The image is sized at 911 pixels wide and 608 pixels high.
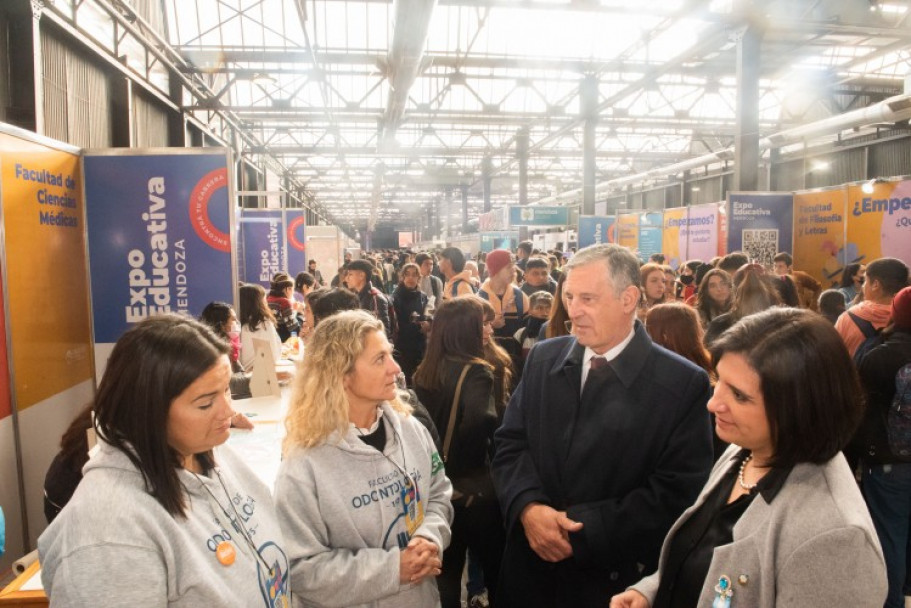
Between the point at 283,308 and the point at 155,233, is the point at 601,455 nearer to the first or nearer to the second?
the point at 155,233

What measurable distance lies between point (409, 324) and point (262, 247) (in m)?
5.79

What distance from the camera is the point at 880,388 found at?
2.98 m

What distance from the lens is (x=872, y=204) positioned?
739cm

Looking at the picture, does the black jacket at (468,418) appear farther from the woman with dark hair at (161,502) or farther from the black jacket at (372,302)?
the black jacket at (372,302)

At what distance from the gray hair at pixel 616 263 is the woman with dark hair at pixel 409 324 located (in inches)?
160

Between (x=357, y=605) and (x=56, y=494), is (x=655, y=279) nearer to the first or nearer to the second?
(x=357, y=605)

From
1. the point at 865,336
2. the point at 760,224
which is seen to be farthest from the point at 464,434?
the point at 760,224

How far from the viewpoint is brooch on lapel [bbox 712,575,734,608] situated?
1.27 metres

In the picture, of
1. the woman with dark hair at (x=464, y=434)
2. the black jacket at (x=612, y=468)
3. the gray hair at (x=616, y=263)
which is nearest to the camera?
the black jacket at (x=612, y=468)

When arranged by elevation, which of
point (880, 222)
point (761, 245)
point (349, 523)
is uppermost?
point (880, 222)

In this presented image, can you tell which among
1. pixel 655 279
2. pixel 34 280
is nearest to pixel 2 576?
pixel 34 280

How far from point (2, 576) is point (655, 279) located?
15.1 feet

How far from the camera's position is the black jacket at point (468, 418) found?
268cm

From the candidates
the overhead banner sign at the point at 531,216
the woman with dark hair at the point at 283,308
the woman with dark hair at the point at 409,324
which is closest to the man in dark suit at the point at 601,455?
the woman with dark hair at the point at 409,324
